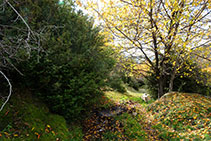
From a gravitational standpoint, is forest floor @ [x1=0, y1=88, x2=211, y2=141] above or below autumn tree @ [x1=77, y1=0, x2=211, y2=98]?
below

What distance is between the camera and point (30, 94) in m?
3.37

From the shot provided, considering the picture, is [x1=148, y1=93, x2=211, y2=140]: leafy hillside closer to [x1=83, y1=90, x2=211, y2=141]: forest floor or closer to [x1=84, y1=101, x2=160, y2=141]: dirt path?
[x1=83, y1=90, x2=211, y2=141]: forest floor

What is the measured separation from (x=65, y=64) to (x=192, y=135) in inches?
164

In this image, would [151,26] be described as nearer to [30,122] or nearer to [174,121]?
[174,121]

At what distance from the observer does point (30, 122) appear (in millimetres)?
2684

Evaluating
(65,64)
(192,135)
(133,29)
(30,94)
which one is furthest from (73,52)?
(192,135)

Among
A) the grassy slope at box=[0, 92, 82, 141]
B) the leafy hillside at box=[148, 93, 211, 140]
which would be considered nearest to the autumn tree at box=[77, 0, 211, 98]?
the leafy hillside at box=[148, 93, 211, 140]

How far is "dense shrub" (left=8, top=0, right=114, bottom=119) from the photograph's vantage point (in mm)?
3098

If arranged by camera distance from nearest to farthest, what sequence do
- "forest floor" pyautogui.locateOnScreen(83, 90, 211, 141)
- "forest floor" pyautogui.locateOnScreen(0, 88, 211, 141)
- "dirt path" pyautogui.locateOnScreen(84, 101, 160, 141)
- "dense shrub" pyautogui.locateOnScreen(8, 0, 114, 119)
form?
1. "forest floor" pyautogui.locateOnScreen(0, 88, 211, 141)
2. "dense shrub" pyautogui.locateOnScreen(8, 0, 114, 119)
3. "dirt path" pyautogui.locateOnScreen(84, 101, 160, 141)
4. "forest floor" pyautogui.locateOnScreen(83, 90, 211, 141)

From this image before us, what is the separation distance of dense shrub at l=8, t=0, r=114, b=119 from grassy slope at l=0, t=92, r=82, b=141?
0.79 ft

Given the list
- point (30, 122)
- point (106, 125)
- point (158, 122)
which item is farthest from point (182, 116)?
point (30, 122)

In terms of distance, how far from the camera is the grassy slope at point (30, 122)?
237 centimetres

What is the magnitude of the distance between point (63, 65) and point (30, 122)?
1.41 meters

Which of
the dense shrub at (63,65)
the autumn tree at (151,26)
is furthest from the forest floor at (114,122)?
the autumn tree at (151,26)
